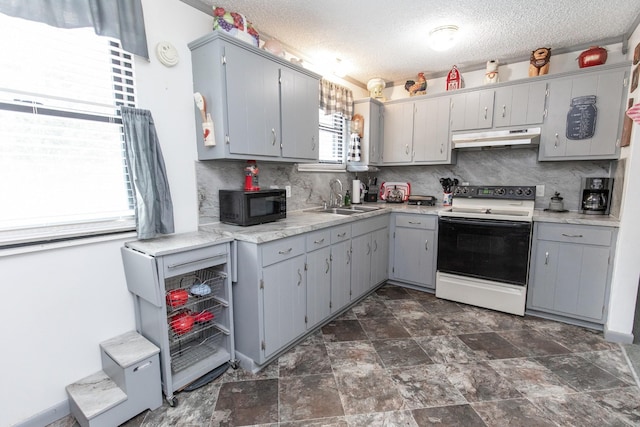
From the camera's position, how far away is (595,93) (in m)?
2.66

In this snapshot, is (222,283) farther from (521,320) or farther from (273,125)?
(521,320)

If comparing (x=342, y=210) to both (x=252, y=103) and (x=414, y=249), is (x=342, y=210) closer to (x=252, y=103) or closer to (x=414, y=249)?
(x=414, y=249)

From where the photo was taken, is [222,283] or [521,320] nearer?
[222,283]

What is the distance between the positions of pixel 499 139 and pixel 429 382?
2436 mm

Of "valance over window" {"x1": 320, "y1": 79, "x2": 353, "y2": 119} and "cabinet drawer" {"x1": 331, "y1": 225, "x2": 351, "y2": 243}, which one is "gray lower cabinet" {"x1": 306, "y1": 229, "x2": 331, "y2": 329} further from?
"valance over window" {"x1": 320, "y1": 79, "x2": 353, "y2": 119}

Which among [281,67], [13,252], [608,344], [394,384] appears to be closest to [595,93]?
[608,344]

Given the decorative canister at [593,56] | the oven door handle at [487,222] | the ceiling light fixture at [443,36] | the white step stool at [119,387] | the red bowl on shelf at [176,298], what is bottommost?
the white step stool at [119,387]

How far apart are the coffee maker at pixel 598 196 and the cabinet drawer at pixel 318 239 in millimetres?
2498

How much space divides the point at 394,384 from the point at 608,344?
6.12ft

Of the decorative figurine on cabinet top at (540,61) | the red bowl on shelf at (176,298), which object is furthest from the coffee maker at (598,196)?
the red bowl on shelf at (176,298)

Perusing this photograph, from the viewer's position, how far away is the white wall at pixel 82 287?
1.48 m

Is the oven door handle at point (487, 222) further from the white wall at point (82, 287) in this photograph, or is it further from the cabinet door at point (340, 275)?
the white wall at point (82, 287)

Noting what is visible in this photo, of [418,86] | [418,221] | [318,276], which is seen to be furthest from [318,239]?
[418,86]

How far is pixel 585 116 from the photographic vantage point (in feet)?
8.90
